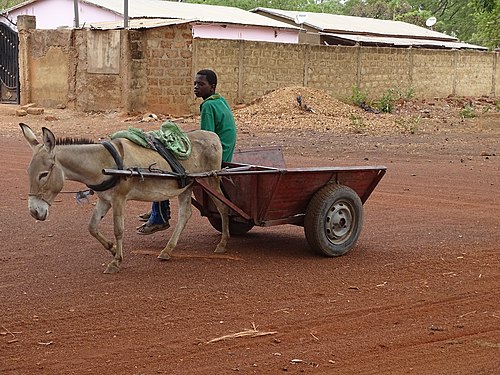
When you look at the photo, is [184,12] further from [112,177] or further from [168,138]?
[112,177]

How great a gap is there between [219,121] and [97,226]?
1.79 metres

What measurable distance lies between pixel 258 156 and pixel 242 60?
1638 centimetres

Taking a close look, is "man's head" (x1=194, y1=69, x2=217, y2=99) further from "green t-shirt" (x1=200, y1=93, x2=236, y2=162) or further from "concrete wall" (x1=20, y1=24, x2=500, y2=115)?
"concrete wall" (x1=20, y1=24, x2=500, y2=115)

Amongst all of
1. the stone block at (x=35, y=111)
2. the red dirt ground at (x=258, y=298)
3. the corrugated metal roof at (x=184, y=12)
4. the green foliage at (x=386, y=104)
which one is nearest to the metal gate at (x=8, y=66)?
the stone block at (x=35, y=111)

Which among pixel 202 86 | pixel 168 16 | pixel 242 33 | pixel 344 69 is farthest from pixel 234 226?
pixel 242 33

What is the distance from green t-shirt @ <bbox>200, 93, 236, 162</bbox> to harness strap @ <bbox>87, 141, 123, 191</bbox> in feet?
4.37

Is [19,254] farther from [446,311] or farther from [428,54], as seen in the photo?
[428,54]

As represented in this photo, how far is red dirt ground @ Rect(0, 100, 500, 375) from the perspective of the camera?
16.6 feet

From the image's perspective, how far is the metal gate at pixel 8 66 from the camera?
27.5 m

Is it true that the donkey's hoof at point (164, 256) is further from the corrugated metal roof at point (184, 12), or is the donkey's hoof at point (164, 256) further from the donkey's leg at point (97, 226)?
the corrugated metal roof at point (184, 12)

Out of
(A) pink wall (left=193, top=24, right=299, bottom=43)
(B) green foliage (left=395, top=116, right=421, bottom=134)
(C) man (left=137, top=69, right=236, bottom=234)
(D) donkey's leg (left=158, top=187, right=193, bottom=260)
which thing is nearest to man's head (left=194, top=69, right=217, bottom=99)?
(C) man (left=137, top=69, right=236, bottom=234)

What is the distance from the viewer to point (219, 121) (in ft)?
26.7

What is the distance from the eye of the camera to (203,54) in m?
23.3

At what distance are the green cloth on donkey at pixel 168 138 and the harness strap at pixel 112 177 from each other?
304 millimetres
